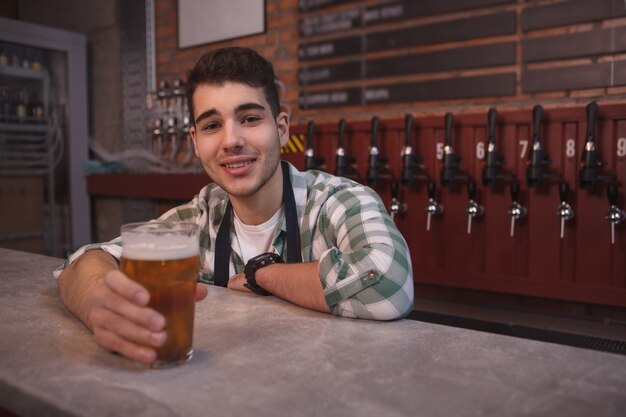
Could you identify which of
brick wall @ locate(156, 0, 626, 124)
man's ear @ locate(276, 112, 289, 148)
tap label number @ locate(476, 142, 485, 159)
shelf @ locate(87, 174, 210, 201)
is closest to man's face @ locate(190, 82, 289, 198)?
man's ear @ locate(276, 112, 289, 148)

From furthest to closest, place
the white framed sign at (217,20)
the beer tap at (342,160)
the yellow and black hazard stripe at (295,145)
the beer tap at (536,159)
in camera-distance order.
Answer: the white framed sign at (217,20)
the yellow and black hazard stripe at (295,145)
the beer tap at (342,160)
the beer tap at (536,159)

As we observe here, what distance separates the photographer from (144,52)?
488cm

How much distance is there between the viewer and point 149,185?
4.29 metres

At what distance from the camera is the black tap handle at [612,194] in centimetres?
239

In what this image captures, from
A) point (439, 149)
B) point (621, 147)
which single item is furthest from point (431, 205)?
point (621, 147)

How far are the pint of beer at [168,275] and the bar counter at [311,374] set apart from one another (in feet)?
0.11

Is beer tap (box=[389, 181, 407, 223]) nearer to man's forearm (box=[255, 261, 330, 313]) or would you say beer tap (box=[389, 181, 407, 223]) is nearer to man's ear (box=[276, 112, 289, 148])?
man's ear (box=[276, 112, 289, 148])

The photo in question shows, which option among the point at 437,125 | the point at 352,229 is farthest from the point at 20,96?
the point at 352,229

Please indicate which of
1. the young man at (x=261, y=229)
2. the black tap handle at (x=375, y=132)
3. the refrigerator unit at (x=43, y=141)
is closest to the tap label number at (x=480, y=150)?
the black tap handle at (x=375, y=132)

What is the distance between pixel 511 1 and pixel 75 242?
4.23 m

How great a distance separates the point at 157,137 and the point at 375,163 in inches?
101

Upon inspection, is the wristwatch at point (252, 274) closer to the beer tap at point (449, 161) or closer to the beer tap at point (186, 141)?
the beer tap at point (449, 161)

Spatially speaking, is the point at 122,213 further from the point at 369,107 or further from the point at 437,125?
the point at 437,125

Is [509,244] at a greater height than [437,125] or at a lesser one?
lesser
